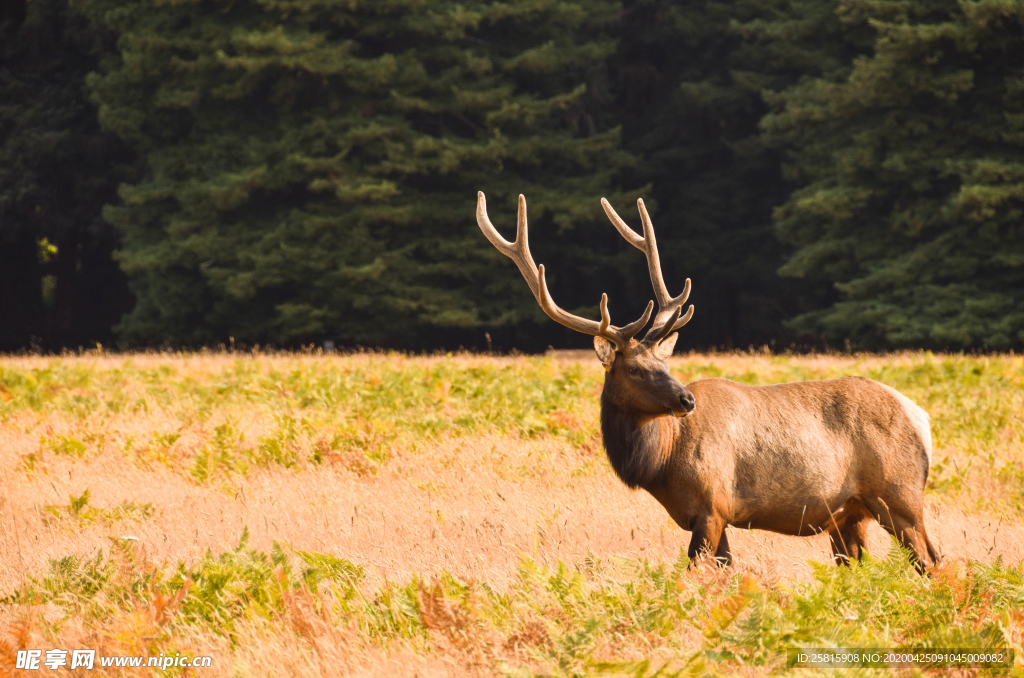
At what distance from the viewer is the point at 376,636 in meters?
3.85

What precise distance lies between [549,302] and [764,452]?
1484mm

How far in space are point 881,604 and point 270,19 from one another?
24130 mm

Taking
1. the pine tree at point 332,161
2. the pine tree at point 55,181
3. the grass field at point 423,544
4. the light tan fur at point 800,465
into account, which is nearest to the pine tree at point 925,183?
the pine tree at point 332,161

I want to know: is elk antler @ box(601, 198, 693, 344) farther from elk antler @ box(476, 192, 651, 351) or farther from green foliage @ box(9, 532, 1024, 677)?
green foliage @ box(9, 532, 1024, 677)

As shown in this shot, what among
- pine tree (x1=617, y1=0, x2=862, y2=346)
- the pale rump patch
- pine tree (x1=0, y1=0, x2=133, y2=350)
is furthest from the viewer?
pine tree (x1=617, y1=0, x2=862, y2=346)

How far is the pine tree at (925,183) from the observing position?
20812 mm

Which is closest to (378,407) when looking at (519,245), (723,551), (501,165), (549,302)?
(519,245)

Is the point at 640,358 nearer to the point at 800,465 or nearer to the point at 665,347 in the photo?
the point at 665,347

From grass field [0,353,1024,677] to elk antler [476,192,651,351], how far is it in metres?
1.16

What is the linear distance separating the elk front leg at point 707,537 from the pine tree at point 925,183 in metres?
17.6

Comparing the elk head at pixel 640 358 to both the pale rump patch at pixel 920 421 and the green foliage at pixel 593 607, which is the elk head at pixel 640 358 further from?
the pale rump patch at pixel 920 421

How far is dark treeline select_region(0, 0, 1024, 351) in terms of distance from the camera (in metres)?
22.1

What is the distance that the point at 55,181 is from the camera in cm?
2775

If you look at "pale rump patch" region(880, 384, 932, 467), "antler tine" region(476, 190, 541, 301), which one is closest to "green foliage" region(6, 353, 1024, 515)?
"pale rump patch" region(880, 384, 932, 467)
